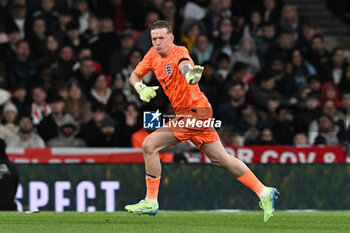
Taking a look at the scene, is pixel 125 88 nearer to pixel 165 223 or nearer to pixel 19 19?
pixel 19 19

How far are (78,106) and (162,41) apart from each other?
612cm

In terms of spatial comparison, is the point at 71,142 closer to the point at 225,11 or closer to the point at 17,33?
the point at 17,33

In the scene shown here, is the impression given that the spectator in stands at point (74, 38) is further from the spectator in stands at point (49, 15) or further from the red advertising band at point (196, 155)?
the red advertising band at point (196, 155)

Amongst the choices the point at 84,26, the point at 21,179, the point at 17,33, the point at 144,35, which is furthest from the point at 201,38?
the point at 21,179

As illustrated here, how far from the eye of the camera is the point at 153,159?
389 inches

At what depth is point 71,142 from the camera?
15016 mm

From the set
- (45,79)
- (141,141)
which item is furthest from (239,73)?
(45,79)

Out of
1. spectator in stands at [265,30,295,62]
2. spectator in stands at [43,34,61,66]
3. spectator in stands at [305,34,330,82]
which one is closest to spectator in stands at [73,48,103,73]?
spectator in stands at [43,34,61,66]

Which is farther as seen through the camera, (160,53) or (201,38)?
(201,38)

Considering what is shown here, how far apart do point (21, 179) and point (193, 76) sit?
20.1 ft

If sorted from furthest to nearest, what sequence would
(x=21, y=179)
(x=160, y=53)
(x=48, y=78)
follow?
(x=48, y=78) → (x=21, y=179) → (x=160, y=53)

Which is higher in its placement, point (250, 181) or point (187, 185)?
point (250, 181)

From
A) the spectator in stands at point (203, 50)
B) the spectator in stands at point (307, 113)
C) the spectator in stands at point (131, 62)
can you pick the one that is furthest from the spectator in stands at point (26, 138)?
the spectator in stands at point (307, 113)

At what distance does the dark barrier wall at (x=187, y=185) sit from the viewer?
14.4m
